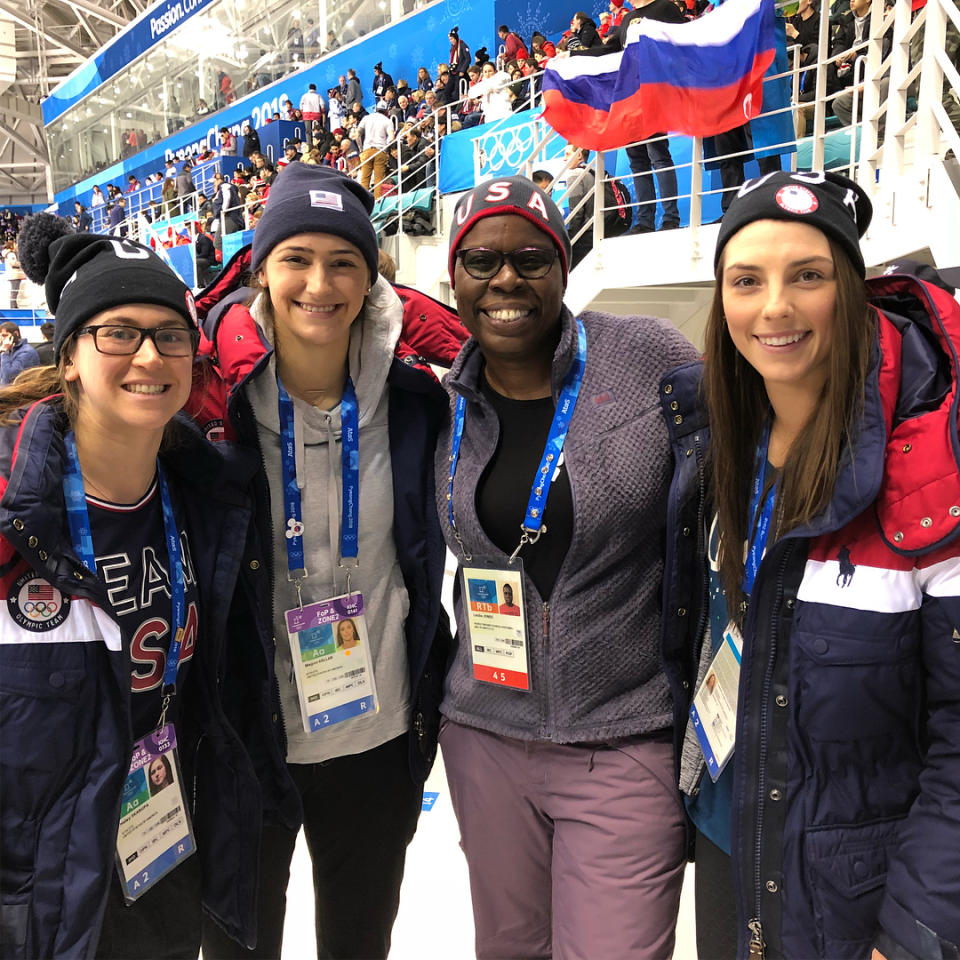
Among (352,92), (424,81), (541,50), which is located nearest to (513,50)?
(541,50)

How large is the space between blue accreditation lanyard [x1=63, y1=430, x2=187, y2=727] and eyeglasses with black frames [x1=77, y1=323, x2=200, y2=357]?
165mm

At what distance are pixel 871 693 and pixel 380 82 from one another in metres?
13.9

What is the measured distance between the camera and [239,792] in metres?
1.61

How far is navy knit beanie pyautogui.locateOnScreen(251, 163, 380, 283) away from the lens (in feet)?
5.40

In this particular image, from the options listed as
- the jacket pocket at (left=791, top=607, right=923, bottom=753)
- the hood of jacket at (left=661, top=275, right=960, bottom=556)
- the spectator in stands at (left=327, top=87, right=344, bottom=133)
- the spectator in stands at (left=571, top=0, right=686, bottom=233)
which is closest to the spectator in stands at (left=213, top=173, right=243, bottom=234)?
the spectator in stands at (left=327, top=87, right=344, bottom=133)

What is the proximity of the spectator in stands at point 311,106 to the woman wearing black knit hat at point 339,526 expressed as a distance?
14480 mm

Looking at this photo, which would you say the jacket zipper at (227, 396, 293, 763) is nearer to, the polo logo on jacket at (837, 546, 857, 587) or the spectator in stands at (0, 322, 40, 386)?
the polo logo on jacket at (837, 546, 857, 587)

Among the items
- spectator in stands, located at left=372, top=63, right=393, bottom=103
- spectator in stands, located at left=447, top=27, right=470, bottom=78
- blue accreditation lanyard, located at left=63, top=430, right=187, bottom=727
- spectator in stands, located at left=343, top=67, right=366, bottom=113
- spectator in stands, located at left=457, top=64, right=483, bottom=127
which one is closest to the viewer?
blue accreditation lanyard, located at left=63, top=430, right=187, bottom=727

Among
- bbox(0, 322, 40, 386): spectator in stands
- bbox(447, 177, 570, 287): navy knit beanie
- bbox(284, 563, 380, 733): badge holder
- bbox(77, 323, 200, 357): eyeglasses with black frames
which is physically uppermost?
bbox(0, 322, 40, 386): spectator in stands

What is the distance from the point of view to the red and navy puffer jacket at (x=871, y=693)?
1.10 metres

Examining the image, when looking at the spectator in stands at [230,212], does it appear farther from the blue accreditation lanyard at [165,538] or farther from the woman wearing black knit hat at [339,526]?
the blue accreditation lanyard at [165,538]

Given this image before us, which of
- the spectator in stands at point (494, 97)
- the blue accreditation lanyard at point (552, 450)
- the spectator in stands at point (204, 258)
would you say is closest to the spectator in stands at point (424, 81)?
the spectator in stands at point (494, 97)

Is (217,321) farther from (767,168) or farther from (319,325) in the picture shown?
(767,168)

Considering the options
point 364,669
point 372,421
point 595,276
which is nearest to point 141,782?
point 364,669
